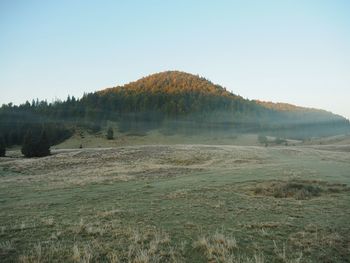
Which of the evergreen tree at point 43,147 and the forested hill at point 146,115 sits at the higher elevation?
the forested hill at point 146,115

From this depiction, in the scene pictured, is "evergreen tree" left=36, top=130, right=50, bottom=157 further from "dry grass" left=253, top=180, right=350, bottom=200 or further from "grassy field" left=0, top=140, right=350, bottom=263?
"dry grass" left=253, top=180, right=350, bottom=200

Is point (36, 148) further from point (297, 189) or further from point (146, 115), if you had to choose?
point (146, 115)

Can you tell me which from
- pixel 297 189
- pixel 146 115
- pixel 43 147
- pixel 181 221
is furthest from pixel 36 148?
pixel 146 115

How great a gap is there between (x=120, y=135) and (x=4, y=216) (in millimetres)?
131958

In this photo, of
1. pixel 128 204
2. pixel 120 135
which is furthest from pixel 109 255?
pixel 120 135

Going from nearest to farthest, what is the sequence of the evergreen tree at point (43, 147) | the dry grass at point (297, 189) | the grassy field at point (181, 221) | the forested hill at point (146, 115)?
the grassy field at point (181, 221)
the dry grass at point (297, 189)
the evergreen tree at point (43, 147)
the forested hill at point (146, 115)

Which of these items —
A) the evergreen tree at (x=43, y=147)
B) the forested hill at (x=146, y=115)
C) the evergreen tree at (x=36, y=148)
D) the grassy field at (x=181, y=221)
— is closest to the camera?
the grassy field at (x=181, y=221)

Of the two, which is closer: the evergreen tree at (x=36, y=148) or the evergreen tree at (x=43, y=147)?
the evergreen tree at (x=36, y=148)

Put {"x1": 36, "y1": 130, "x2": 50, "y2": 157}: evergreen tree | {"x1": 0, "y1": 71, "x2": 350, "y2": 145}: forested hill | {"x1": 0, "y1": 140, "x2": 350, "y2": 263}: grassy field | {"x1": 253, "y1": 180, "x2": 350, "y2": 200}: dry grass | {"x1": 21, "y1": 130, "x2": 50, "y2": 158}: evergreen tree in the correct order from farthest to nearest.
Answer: {"x1": 0, "y1": 71, "x2": 350, "y2": 145}: forested hill → {"x1": 36, "y1": 130, "x2": 50, "y2": 157}: evergreen tree → {"x1": 21, "y1": 130, "x2": 50, "y2": 158}: evergreen tree → {"x1": 253, "y1": 180, "x2": 350, "y2": 200}: dry grass → {"x1": 0, "y1": 140, "x2": 350, "y2": 263}: grassy field

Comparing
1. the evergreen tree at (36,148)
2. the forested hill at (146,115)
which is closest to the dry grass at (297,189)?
the evergreen tree at (36,148)

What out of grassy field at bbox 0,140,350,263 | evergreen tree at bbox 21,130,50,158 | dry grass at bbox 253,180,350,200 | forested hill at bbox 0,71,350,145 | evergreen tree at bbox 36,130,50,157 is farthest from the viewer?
forested hill at bbox 0,71,350,145

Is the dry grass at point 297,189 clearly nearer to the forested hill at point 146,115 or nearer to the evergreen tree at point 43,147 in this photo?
the evergreen tree at point 43,147

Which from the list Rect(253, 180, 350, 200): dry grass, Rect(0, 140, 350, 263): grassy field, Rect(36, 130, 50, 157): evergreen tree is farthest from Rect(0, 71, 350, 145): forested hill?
Rect(253, 180, 350, 200): dry grass

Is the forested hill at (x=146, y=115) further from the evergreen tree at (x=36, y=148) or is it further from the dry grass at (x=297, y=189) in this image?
the dry grass at (x=297, y=189)
